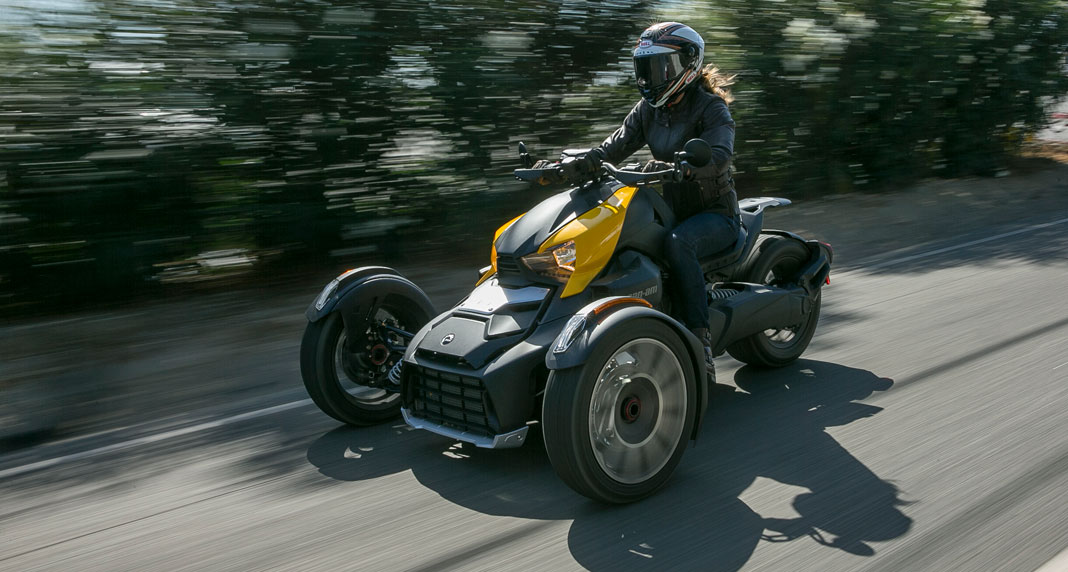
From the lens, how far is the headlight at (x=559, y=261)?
4.64m

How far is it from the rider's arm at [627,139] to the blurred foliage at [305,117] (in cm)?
350

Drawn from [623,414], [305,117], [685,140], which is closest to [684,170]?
[685,140]

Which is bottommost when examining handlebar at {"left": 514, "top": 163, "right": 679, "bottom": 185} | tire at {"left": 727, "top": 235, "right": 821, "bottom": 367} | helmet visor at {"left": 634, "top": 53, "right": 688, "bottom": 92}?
tire at {"left": 727, "top": 235, "right": 821, "bottom": 367}

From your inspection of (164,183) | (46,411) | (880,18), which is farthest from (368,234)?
(880,18)

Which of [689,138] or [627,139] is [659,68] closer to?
[689,138]

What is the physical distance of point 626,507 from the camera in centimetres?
411

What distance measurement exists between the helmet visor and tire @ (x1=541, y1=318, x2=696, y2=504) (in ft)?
5.19

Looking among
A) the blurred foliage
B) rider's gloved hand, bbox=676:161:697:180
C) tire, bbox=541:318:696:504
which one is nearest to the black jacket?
rider's gloved hand, bbox=676:161:697:180

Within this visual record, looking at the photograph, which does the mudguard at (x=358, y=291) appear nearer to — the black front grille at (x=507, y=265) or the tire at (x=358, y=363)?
the tire at (x=358, y=363)

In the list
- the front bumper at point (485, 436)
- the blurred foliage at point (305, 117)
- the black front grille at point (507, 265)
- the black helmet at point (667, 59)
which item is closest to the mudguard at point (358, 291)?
the black front grille at point (507, 265)

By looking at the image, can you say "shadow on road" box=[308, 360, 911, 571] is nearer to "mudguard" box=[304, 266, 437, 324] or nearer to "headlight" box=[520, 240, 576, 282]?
"mudguard" box=[304, 266, 437, 324]

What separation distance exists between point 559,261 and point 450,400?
843 mm

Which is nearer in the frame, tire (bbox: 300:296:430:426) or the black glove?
the black glove

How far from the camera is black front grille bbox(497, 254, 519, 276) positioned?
479 cm
